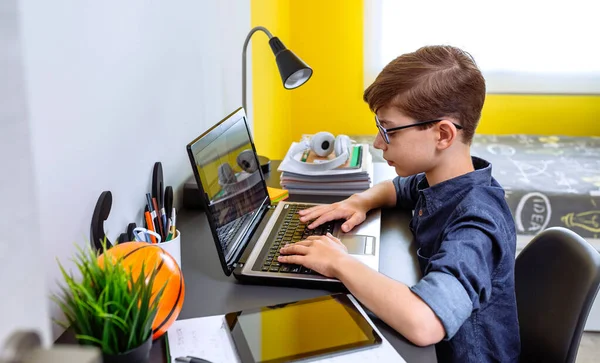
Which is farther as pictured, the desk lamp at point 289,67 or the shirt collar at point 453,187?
the desk lamp at point 289,67

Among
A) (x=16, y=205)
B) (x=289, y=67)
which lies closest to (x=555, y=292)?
(x=289, y=67)

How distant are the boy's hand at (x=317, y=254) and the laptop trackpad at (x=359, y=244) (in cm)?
6

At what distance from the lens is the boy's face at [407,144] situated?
118 cm

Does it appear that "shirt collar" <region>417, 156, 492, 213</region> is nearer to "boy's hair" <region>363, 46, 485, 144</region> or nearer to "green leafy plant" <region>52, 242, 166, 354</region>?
"boy's hair" <region>363, 46, 485, 144</region>

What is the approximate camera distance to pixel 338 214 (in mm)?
1305

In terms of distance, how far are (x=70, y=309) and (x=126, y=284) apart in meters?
0.07

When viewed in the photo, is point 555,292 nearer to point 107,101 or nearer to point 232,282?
point 232,282

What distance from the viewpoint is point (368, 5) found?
321 centimetres

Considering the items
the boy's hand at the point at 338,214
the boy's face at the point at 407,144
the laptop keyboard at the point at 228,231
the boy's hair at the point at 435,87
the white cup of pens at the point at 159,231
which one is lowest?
the boy's hand at the point at 338,214

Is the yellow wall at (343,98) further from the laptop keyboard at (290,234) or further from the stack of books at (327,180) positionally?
the laptop keyboard at (290,234)

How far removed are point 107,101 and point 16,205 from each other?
82 cm

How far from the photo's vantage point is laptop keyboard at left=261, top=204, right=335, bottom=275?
1.05 metres

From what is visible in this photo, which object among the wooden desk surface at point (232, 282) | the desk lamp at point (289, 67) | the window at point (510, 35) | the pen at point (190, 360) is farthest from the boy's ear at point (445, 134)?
the window at point (510, 35)

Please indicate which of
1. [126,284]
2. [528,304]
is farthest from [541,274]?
[126,284]
